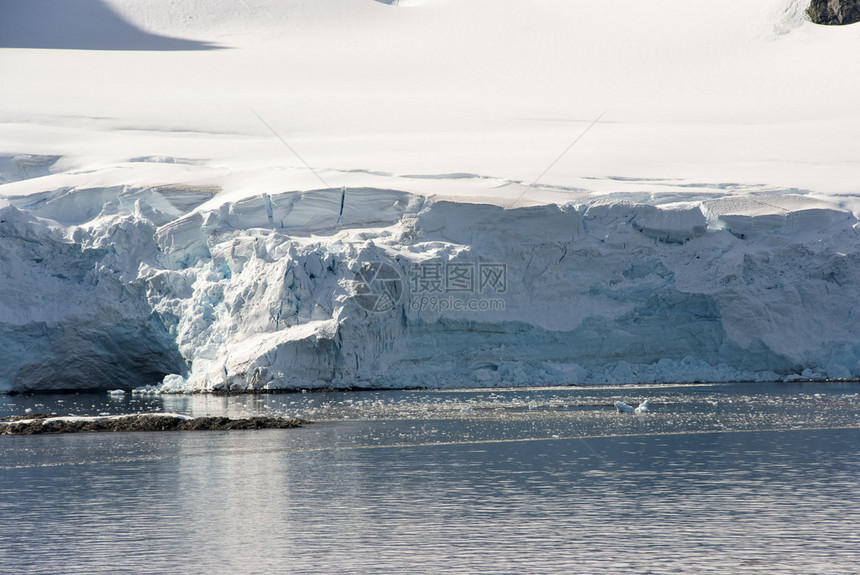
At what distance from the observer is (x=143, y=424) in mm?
18719

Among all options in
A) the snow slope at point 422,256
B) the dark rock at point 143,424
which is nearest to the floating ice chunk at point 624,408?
the dark rock at point 143,424

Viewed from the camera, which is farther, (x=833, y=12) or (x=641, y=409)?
(x=833, y=12)

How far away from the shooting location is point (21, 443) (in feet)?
56.2

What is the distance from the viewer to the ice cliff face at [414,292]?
85.5ft

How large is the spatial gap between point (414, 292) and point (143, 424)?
948cm

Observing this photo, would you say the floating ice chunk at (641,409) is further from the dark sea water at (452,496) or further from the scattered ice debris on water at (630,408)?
the dark sea water at (452,496)

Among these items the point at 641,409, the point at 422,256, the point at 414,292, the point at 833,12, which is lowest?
the point at 641,409

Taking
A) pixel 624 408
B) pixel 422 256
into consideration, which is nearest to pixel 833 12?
pixel 422 256

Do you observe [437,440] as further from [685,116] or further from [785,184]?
[685,116]

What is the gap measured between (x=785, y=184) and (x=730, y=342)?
25.6 ft

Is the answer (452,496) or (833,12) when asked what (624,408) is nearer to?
(452,496)

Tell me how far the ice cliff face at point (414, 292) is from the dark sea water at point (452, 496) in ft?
20.6

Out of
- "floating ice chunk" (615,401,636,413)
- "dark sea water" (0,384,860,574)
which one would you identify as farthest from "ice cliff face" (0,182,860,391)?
"floating ice chunk" (615,401,636,413)

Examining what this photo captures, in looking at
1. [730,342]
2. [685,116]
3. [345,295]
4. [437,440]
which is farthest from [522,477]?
[685,116]
